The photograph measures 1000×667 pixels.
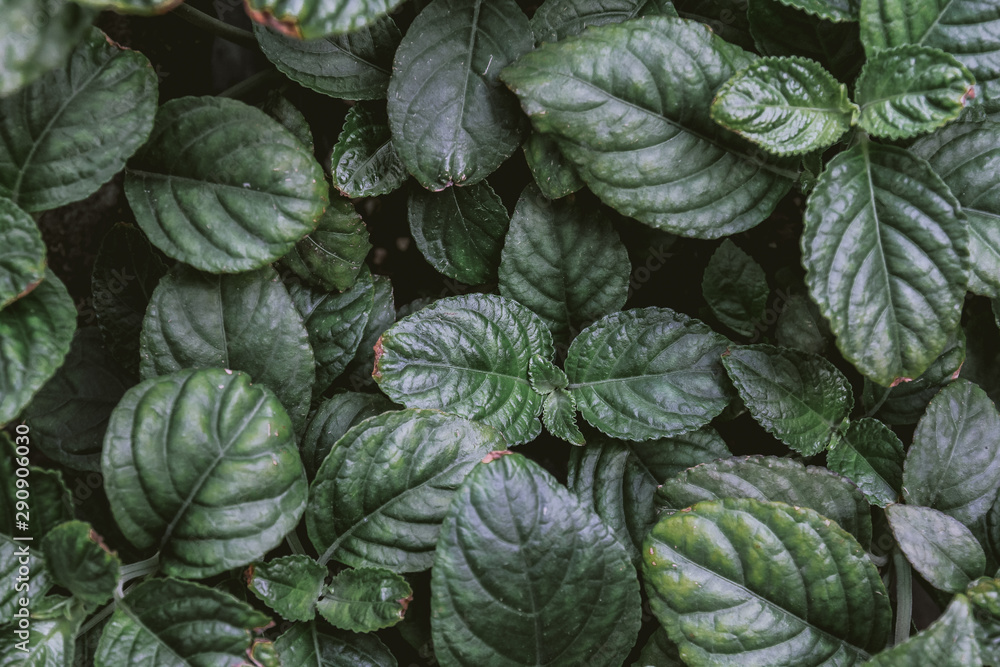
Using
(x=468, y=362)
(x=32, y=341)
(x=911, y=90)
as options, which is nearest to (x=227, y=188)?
(x=32, y=341)

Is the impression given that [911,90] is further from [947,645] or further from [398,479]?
[398,479]

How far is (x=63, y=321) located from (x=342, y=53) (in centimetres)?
49

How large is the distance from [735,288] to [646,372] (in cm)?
20

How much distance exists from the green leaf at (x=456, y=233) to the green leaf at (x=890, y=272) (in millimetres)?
433

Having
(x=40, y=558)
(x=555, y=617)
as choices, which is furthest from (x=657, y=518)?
(x=40, y=558)

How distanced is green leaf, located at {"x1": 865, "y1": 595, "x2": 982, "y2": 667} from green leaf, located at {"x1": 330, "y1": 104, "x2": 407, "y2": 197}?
0.83m

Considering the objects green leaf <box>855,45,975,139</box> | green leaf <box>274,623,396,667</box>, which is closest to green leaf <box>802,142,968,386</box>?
green leaf <box>855,45,975,139</box>

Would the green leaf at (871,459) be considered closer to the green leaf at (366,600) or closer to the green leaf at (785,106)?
the green leaf at (785,106)

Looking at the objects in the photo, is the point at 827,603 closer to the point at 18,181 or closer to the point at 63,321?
the point at 63,321

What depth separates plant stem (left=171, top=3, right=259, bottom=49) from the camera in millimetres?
1027

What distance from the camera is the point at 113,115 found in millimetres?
852

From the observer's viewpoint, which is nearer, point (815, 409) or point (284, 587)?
point (284, 587)

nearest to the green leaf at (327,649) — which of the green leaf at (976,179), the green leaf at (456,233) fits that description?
the green leaf at (456,233)

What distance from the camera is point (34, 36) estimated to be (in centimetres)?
68
